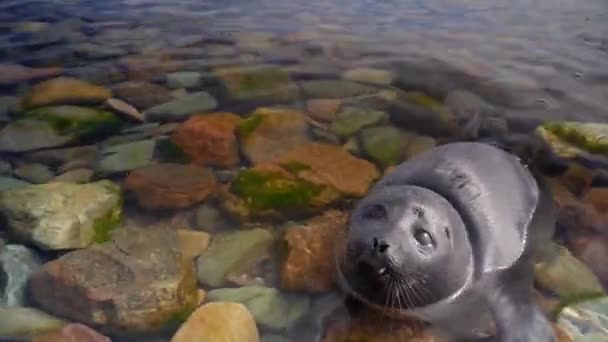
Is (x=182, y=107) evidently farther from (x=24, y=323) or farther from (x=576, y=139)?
(x=576, y=139)

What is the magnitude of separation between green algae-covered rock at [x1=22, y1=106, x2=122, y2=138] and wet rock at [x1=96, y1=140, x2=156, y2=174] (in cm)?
36

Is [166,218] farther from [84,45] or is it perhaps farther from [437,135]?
[84,45]

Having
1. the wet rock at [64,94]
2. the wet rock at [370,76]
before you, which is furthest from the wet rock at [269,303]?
the wet rock at [370,76]

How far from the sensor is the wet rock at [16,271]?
3.94m

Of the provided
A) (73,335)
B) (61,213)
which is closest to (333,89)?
(61,213)

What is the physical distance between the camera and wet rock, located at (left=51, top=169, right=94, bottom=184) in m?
5.21

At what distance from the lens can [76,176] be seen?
17.3 feet

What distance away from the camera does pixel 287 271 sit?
163 inches

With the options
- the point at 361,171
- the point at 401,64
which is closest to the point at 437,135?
the point at 361,171

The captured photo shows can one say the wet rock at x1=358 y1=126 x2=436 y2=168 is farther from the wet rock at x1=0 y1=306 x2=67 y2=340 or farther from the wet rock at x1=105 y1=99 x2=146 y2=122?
the wet rock at x1=0 y1=306 x2=67 y2=340

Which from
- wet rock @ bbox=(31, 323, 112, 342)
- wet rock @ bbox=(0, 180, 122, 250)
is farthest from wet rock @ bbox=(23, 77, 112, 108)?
wet rock @ bbox=(31, 323, 112, 342)

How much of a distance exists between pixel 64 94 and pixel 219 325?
3558 mm

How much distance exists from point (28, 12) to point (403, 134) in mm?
5221

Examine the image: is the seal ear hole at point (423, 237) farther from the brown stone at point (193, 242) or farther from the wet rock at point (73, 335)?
the wet rock at point (73, 335)
